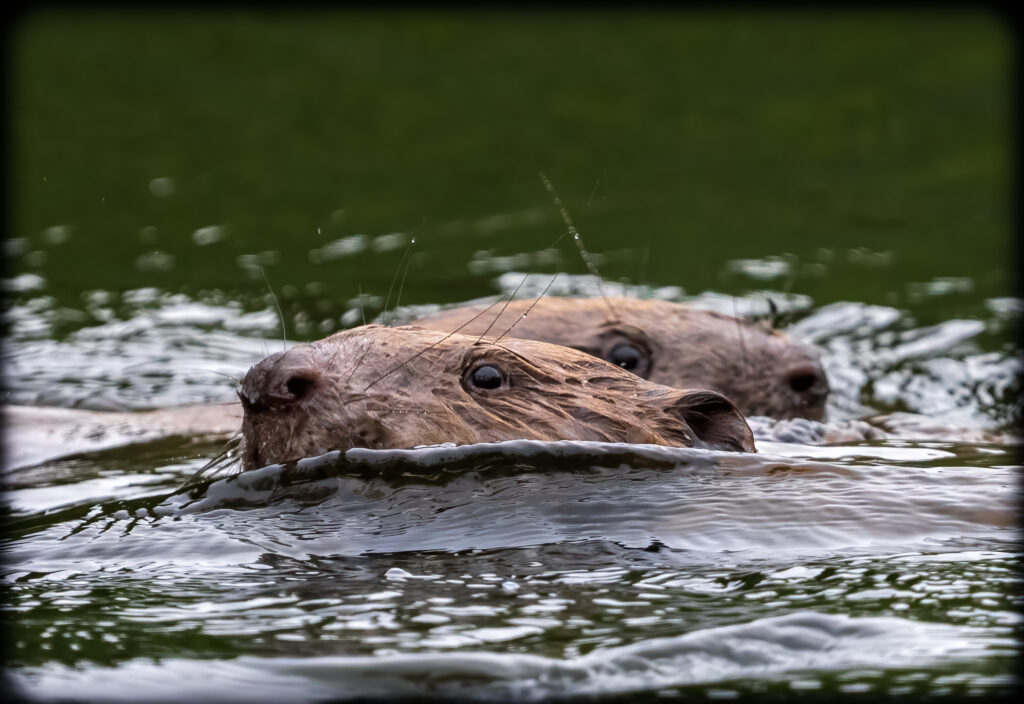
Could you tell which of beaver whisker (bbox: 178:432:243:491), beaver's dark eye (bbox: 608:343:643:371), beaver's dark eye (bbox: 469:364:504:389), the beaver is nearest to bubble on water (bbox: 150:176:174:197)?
the beaver

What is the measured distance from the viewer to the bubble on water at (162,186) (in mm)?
13680

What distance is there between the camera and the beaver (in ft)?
23.3

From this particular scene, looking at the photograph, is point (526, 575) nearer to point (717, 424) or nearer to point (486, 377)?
point (486, 377)

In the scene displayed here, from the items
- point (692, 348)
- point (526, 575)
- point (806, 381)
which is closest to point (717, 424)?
point (526, 575)

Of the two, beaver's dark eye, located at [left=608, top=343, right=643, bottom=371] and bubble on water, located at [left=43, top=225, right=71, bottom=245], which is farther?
bubble on water, located at [left=43, top=225, right=71, bottom=245]

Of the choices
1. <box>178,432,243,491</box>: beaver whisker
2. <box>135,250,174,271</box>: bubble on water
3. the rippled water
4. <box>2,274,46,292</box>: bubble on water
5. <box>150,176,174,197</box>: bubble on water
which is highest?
<box>150,176,174,197</box>: bubble on water

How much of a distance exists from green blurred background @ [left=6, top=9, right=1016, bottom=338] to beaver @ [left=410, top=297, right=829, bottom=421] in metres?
3.09

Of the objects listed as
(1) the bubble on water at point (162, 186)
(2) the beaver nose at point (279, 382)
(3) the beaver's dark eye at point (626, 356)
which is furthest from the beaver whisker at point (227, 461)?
(1) the bubble on water at point (162, 186)

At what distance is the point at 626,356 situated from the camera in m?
7.12

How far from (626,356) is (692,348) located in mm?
396

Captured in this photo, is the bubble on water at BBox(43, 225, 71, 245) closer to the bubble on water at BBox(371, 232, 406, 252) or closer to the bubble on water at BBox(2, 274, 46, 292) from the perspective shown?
the bubble on water at BBox(2, 274, 46, 292)

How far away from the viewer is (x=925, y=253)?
41.5ft

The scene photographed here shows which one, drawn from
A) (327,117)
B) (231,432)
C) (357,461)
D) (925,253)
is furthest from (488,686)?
(327,117)

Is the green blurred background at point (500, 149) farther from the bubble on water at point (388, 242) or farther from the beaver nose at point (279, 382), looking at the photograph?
the beaver nose at point (279, 382)
